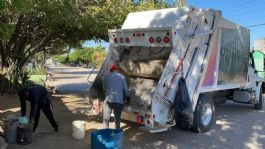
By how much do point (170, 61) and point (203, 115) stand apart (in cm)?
197

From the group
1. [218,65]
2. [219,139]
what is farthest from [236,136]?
[218,65]

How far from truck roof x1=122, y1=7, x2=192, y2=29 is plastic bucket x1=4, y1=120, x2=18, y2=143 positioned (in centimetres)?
385

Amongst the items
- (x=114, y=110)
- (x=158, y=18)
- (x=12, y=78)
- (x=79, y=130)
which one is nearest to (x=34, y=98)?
(x=79, y=130)

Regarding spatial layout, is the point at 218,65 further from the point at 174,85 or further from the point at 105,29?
the point at 105,29

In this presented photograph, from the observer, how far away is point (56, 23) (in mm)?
13133

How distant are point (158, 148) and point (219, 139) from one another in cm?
163

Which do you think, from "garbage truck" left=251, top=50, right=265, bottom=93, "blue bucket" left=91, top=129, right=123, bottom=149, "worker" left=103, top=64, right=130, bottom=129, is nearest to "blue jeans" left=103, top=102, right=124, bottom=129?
"worker" left=103, top=64, right=130, bottom=129

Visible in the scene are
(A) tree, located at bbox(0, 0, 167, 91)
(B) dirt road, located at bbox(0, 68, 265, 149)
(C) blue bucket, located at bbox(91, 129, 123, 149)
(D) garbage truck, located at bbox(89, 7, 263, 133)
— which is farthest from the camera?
(A) tree, located at bbox(0, 0, 167, 91)

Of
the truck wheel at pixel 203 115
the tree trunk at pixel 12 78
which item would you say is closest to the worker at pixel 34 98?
the truck wheel at pixel 203 115

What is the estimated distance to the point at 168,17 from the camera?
9.20 meters

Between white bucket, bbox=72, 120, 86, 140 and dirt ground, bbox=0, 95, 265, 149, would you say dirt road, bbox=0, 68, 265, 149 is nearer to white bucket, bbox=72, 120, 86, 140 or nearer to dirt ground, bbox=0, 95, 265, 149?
dirt ground, bbox=0, 95, 265, 149

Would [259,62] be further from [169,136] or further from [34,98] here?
[34,98]

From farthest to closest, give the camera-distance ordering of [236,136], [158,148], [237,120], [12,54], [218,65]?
[12,54], [237,120], [218,65], [236,136], [158,148]

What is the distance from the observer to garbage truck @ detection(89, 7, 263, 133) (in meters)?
8.02
